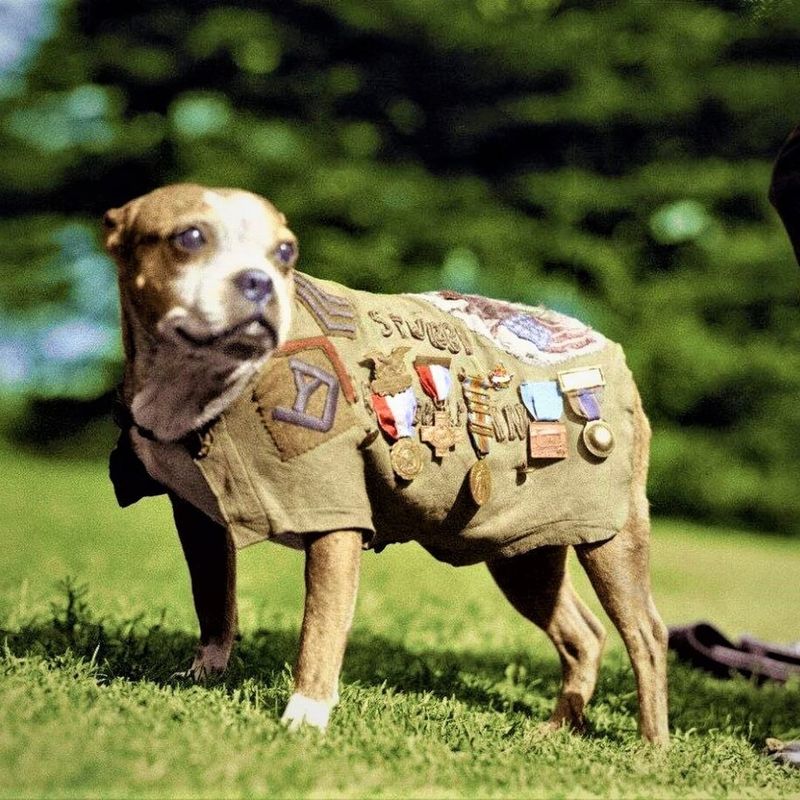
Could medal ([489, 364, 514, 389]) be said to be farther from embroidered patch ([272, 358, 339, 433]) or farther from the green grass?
the green grass

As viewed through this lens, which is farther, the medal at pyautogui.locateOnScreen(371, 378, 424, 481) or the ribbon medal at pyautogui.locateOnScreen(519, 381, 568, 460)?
the ribbon medal at pyautogui.locateOnScreen(519, 381, 568, 460)

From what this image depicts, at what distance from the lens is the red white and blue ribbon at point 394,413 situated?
2.91 m

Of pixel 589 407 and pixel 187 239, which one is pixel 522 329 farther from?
pixel 187 239

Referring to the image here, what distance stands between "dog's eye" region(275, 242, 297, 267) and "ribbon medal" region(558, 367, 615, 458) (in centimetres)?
89

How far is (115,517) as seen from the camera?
297 inches

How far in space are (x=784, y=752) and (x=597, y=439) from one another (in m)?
1.00

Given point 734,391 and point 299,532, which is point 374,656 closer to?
point 299,532

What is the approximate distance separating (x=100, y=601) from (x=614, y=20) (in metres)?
9.35

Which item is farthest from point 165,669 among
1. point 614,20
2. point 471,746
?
point 614,20

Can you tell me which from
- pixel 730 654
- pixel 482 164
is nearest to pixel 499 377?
pixel 730 654

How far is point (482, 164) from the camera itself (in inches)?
477

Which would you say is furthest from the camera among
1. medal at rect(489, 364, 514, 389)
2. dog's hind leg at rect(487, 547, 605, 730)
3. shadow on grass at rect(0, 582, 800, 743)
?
dog's hind leg at rect(487, 547, 605, 730)

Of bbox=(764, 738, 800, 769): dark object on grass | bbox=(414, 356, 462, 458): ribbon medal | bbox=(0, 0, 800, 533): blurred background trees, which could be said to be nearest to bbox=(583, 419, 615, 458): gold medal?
bbox=(414, 356, 462, 458): ribbon medal

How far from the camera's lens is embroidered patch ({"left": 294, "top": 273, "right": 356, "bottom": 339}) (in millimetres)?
2918
